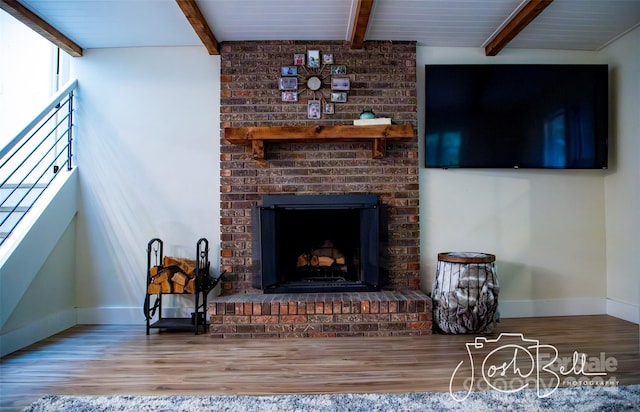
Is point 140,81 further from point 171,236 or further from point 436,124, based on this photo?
point 436,124

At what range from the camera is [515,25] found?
95.3 inches

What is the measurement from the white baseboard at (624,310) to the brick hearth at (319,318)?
5.29ft

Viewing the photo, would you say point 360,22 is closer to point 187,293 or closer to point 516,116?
point 516,116

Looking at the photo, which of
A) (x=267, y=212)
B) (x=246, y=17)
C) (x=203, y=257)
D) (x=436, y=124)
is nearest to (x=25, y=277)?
(x=203, y=257)

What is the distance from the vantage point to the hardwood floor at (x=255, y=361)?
1.62 meters

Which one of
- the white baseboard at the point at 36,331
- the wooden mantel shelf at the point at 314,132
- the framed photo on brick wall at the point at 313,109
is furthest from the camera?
the framed photo on brick wall at the point at 313,109

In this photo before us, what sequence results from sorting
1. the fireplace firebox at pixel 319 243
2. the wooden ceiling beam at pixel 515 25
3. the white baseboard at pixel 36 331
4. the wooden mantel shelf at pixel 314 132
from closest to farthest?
the white baseboard at pixel 36 331, the wooden ceiling beam at pixel 515 25, the wooden mantel shelf at pixel 314 132, the fireplace firebox at pixel 319 243

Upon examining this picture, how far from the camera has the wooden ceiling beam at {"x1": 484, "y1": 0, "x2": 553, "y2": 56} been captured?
2199 millimetres

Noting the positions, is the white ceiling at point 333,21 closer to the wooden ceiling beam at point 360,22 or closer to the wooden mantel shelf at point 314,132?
the wooden ceiling beam at point 360,22

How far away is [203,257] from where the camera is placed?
2.67 meters

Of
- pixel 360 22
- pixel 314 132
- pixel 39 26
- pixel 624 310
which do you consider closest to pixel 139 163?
pixel 39 26

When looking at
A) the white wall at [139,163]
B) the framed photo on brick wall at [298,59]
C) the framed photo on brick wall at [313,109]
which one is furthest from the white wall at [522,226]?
the white wall at [139,163]

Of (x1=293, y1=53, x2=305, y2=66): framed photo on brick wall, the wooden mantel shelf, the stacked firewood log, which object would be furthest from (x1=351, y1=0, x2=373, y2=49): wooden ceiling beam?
the stacked firewood log

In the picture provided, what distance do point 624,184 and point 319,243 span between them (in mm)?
2441
